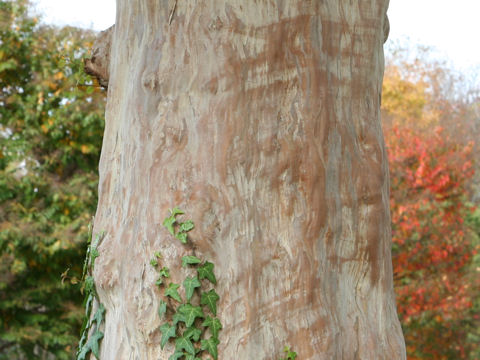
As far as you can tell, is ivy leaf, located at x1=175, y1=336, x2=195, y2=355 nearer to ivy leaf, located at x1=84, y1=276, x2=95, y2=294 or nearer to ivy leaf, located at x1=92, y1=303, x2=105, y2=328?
ivy leaf, located at x1=92, y1=303, x2=105, y2=328

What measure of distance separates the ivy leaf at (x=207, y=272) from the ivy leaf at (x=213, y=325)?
190 mm

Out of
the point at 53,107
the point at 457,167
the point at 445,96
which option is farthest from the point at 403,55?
the point at 53,107

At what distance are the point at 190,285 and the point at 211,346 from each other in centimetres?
33

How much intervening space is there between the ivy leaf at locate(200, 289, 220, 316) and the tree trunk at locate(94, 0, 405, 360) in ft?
0.15

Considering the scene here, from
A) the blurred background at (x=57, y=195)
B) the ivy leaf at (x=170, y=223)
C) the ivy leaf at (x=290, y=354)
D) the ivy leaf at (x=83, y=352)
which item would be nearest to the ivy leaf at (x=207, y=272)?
the ivy leaf at (x=170, y=223)

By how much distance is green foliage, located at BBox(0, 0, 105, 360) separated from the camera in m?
8.78

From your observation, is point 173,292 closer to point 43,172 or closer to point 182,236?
point 182,236

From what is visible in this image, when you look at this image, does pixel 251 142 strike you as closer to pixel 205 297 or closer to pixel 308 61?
pixel 308 61

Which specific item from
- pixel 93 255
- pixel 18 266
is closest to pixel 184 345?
pixel 93 255

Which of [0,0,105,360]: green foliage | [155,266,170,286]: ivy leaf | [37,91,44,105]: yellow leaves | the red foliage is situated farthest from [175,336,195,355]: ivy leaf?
the red foliage

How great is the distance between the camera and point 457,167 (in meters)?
11.5

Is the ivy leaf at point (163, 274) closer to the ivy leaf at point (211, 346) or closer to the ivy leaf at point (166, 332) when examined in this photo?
the ivy leaf at point (166, 332)

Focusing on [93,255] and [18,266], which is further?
[18,266]

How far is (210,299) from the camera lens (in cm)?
307
